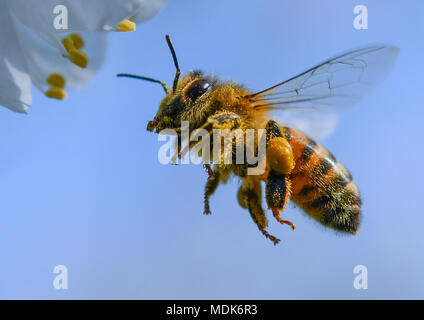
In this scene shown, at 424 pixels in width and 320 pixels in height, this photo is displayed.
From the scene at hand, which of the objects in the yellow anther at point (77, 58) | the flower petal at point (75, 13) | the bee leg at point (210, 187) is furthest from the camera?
the bee leg at point (210, 187)

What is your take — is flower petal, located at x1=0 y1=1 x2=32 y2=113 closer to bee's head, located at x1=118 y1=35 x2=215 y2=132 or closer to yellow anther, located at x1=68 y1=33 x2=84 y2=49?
yellow anther, located at x1=68 y1=33 x2=84 y2=49

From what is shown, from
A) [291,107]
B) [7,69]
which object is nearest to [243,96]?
[291,107]

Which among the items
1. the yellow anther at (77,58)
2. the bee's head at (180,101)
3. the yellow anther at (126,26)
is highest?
the yellow anther at (126,26)

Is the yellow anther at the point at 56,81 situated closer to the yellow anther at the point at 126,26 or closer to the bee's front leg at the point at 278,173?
the yellow anther at the point at 126,26

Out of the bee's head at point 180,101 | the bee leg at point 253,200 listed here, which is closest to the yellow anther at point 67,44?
the bee's head at point 180,101
